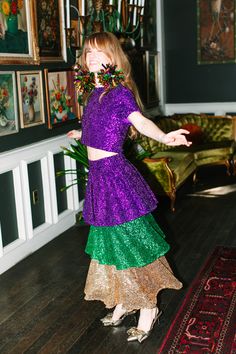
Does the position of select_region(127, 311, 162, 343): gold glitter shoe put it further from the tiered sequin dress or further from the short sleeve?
the short sleeve

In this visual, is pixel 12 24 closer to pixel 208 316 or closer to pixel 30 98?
pixel 30 98

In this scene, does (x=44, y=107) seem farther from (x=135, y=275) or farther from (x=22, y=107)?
(x=135, y=275)

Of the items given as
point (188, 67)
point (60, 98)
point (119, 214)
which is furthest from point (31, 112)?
point (188, 67)

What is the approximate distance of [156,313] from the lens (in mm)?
3236

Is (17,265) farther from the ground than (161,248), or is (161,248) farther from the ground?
(161,248)

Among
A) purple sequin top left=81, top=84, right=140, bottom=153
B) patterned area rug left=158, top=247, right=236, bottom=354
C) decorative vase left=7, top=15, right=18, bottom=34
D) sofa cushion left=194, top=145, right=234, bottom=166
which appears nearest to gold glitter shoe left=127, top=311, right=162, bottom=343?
patterned area rug left=158, top=247, right=236, bottom=354

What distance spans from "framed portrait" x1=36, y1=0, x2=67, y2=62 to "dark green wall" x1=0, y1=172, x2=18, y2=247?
132 cm

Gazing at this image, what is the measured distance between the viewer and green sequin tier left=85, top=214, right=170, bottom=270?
9.61 feet

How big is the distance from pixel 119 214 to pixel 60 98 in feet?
8.68

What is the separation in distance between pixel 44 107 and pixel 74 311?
2274 mm

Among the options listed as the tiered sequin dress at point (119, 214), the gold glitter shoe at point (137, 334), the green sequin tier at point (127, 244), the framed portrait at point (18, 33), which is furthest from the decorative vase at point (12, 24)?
the gold glitter shoe at point (137, 334)

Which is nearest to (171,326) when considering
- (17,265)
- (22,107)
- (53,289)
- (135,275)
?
(135,275)

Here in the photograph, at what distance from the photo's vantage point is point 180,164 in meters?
6.42

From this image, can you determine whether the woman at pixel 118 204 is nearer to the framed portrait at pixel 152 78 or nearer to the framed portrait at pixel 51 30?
the framed portrait at pixel 51 30
